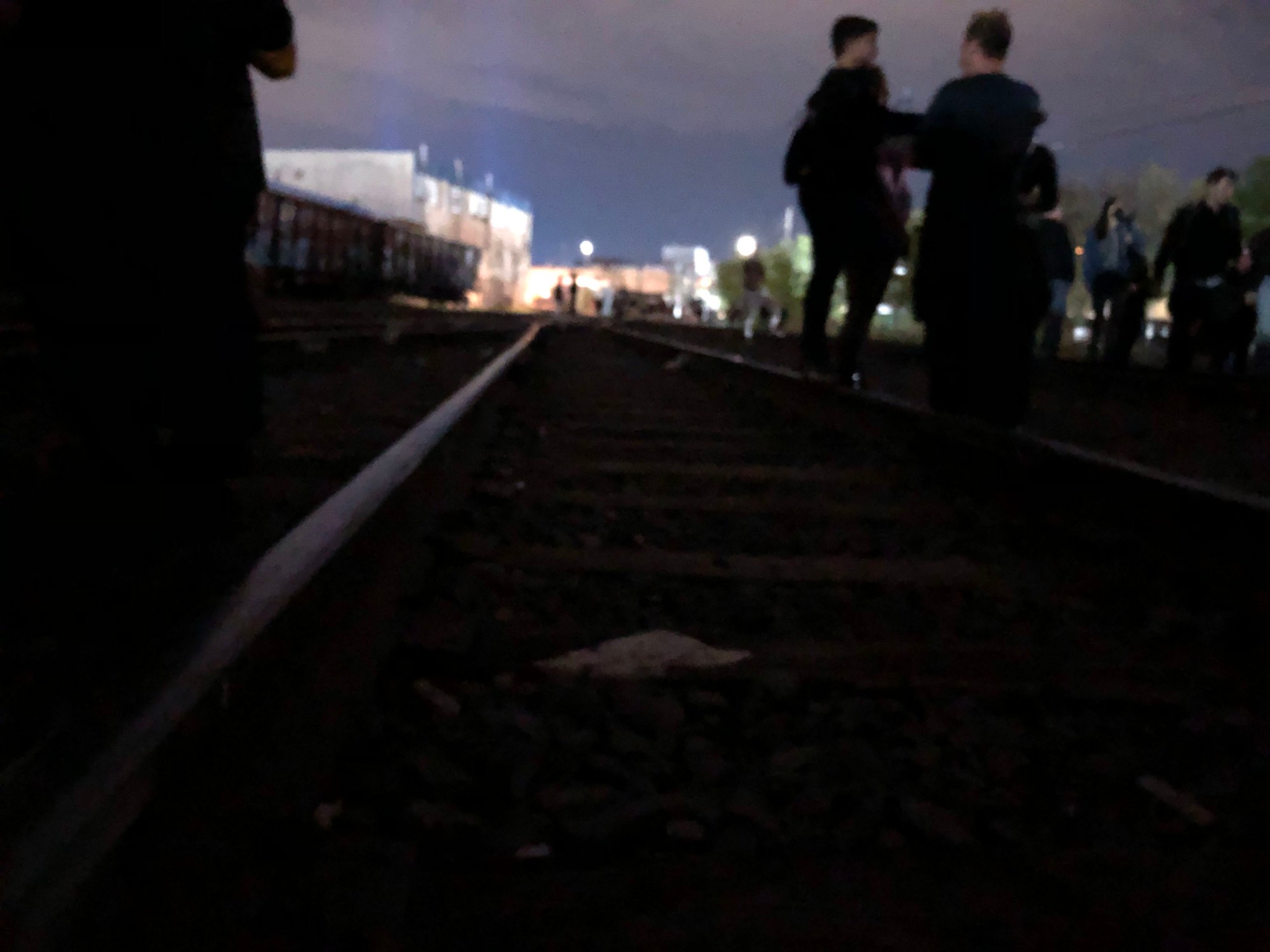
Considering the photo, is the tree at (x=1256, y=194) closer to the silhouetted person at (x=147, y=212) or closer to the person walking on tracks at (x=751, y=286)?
the person walking on tracks at (x=751, y=286)

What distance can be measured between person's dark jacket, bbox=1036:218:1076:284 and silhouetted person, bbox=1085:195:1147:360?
439mm

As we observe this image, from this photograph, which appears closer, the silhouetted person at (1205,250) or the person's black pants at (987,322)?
the person's black pants at (987,322)

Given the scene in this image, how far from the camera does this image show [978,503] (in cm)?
352

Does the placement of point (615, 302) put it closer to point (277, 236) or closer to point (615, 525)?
point (277, 236)

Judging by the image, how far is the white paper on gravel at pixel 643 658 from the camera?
1902 millimetres

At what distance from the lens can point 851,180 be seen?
Result: 17.9ft

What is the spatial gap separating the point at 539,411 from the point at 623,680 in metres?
4.33

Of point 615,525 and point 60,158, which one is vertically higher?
point 60,158

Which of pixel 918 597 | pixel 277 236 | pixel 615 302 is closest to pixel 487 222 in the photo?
pixel 615 302

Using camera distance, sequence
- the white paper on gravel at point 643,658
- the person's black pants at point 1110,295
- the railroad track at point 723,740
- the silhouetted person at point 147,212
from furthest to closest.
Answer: the person's black pants at point 1110,295
the silhouetted person at point 147,212
the white paper on gravel at point 643,658
the railroad track at point 723,740

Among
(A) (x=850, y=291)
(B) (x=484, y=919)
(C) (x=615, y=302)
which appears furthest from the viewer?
(C) (x=615, y=302)

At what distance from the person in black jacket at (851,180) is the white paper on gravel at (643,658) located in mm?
3815

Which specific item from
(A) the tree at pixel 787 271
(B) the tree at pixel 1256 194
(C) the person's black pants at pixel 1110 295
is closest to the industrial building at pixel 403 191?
(A) the tree at pixel 787 271

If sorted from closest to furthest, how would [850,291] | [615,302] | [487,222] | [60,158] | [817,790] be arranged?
[817,790], [60,158], [850,291], [615,302], [487,222]
